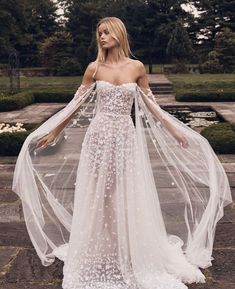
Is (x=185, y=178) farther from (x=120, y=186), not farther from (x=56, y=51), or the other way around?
(x=56, y=51)

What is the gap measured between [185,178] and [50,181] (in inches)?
46.6

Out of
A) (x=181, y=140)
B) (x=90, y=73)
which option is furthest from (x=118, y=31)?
(x=181, y=140)

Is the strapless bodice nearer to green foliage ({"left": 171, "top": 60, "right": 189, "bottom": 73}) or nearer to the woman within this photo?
the woman

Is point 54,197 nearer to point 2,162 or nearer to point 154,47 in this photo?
point 2,162

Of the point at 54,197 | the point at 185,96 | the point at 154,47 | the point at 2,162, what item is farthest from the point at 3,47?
the point at 54,197

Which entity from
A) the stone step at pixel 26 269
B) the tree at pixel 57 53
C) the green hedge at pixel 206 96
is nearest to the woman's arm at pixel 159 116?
the stone step at pixel 26 269

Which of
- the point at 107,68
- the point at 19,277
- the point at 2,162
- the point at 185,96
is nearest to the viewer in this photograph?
the point at 107,68

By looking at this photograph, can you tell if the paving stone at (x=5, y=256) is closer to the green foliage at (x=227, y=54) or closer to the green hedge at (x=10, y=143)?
the green hedge at (x=10, y=143)

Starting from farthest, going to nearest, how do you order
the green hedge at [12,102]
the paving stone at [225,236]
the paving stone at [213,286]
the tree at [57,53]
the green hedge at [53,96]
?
1. the tree at [57,53]
2. the green hedge at [53,96]
3. the green hedge at [12,102]
4. the paving stone at [225,236]
5. the paving stone at [213,286]

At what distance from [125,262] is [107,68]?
1398 mm

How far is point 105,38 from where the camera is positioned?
3.24 m

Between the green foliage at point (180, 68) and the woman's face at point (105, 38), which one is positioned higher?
the woman's face at point (105, 38)

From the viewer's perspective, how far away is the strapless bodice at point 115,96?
3.31 meters

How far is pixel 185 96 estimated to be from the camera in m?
20.0
